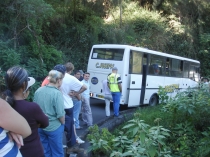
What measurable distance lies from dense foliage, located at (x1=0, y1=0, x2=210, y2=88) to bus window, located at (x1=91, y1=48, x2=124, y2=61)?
1606mm

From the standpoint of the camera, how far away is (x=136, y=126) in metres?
3.51

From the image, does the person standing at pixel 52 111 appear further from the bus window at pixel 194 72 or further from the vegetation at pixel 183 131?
the bus window at pixel 194 72

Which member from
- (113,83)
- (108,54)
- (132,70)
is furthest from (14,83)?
(108,54)

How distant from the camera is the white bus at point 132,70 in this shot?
440 inches

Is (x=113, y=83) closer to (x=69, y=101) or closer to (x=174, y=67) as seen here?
(x=69, y=101)

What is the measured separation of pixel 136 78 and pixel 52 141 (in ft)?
25.6

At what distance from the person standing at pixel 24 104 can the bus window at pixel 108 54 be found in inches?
334

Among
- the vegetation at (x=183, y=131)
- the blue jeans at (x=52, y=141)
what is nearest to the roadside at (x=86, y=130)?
the vegetation at (x=183, y=131)

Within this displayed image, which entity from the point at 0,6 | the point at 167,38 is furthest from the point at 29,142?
the point at 167,38

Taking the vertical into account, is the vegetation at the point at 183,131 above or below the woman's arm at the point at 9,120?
below

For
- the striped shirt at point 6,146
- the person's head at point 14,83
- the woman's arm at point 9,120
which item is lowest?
the striped shirt at point 6,146

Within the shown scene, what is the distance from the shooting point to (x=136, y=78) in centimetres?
1153

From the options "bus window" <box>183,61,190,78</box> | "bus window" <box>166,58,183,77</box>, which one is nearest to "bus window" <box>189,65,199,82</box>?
"bus window" <box>183,61,190,78</box>

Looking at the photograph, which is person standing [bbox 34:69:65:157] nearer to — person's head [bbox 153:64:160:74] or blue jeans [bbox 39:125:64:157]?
blue jeans [bbox 39:125:64:157]
